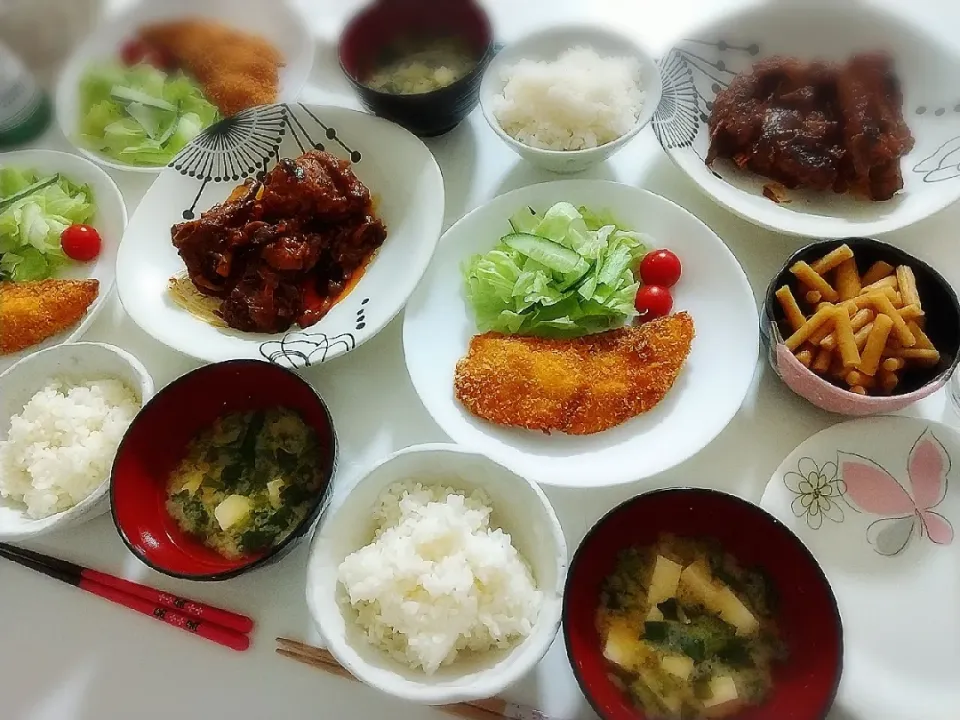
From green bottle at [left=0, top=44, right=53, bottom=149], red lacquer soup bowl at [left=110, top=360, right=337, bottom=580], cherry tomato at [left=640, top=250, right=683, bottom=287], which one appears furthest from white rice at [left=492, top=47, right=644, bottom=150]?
green bottle at [left=0, top=44, right=53, bottom=149]

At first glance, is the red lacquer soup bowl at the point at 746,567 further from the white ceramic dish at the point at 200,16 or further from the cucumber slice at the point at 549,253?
the white ceramic dish at the point at 200,16

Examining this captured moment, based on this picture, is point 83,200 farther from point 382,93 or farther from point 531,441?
point 531,441

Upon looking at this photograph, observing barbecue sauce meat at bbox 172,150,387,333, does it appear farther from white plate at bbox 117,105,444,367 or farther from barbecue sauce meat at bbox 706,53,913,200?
barbecue sauce meat at bbox 706,53,913,200

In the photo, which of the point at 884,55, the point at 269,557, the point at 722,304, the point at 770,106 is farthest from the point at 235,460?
the point at 884,55

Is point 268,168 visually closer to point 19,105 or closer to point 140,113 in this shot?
point 140,113

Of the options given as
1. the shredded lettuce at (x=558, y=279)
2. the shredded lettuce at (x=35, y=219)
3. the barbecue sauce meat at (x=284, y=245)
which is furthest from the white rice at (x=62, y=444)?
the shredded lettuce at (x=558, y=279)

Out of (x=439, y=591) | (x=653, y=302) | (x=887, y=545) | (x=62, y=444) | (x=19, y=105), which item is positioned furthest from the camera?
(x=19, y=105)

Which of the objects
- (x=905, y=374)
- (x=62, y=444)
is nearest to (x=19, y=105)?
(x=62, y=444)
